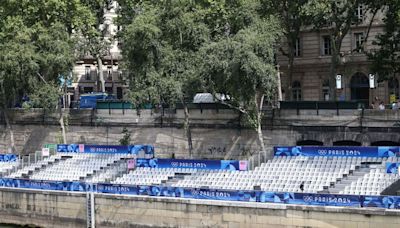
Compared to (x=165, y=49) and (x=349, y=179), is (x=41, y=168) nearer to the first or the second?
(x=165, y=49)

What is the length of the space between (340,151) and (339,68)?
91.1ft

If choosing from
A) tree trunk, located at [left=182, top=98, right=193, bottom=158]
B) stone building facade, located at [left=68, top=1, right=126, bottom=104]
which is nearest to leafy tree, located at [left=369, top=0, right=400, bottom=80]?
tree trunk, located at [left=182, top=98, right=193, bottom=158]

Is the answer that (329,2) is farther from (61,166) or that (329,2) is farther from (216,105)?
(61,166)

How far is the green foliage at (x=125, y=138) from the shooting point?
5950cm

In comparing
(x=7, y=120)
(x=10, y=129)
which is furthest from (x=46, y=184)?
(x=10, y=129)

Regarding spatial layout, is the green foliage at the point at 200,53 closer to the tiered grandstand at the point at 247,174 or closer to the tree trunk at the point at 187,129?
the tree trunk at the point at 187,129

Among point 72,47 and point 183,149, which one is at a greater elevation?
point 72,47

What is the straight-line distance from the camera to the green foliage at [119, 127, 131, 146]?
2343 inches

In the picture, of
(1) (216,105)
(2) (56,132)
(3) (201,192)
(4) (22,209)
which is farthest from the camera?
(2) (56,132)

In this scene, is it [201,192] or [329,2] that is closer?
[201,192]

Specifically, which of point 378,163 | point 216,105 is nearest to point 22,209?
point 216,105

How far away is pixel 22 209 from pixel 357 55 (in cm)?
3646

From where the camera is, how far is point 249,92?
1832 inches

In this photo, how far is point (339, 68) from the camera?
69250mm
